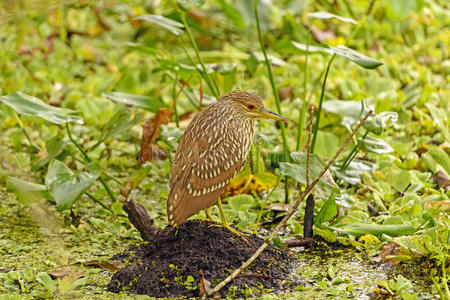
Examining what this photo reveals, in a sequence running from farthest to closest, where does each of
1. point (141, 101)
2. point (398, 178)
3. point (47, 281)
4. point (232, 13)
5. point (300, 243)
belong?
1. point (232, 13)
2. point (141, 101)
3. point (398, 178)
4. point (300, 243)
5. point (47, 281)

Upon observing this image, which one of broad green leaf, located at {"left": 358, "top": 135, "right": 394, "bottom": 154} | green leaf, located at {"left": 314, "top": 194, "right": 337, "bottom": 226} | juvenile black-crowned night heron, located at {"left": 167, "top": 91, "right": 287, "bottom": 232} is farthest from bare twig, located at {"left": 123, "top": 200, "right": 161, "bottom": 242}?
broad green leaf, located at {"left": 358, "top": 135, "right": 394, "bottom": 154}

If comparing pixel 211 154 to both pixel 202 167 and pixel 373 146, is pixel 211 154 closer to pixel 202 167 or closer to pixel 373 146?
pixel 202 167

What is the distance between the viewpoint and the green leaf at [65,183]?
3691 millimetres

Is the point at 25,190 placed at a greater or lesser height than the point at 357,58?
lesser

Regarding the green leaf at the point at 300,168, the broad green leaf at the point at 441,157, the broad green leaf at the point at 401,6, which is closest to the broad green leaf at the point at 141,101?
the green leaf at the point at 300,168

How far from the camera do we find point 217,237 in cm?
344

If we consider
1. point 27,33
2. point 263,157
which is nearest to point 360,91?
point 263,157

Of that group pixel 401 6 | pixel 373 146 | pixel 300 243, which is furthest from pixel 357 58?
pixel 401 6

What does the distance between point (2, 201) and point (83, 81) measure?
2290 mm

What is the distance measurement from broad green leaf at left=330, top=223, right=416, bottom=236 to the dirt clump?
1.10 feet

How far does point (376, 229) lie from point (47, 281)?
1611 millimetres

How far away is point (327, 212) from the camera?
3660mm

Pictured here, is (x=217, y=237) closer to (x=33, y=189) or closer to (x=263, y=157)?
(x=33, y=189)

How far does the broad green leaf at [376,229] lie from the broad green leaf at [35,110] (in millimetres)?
1536
